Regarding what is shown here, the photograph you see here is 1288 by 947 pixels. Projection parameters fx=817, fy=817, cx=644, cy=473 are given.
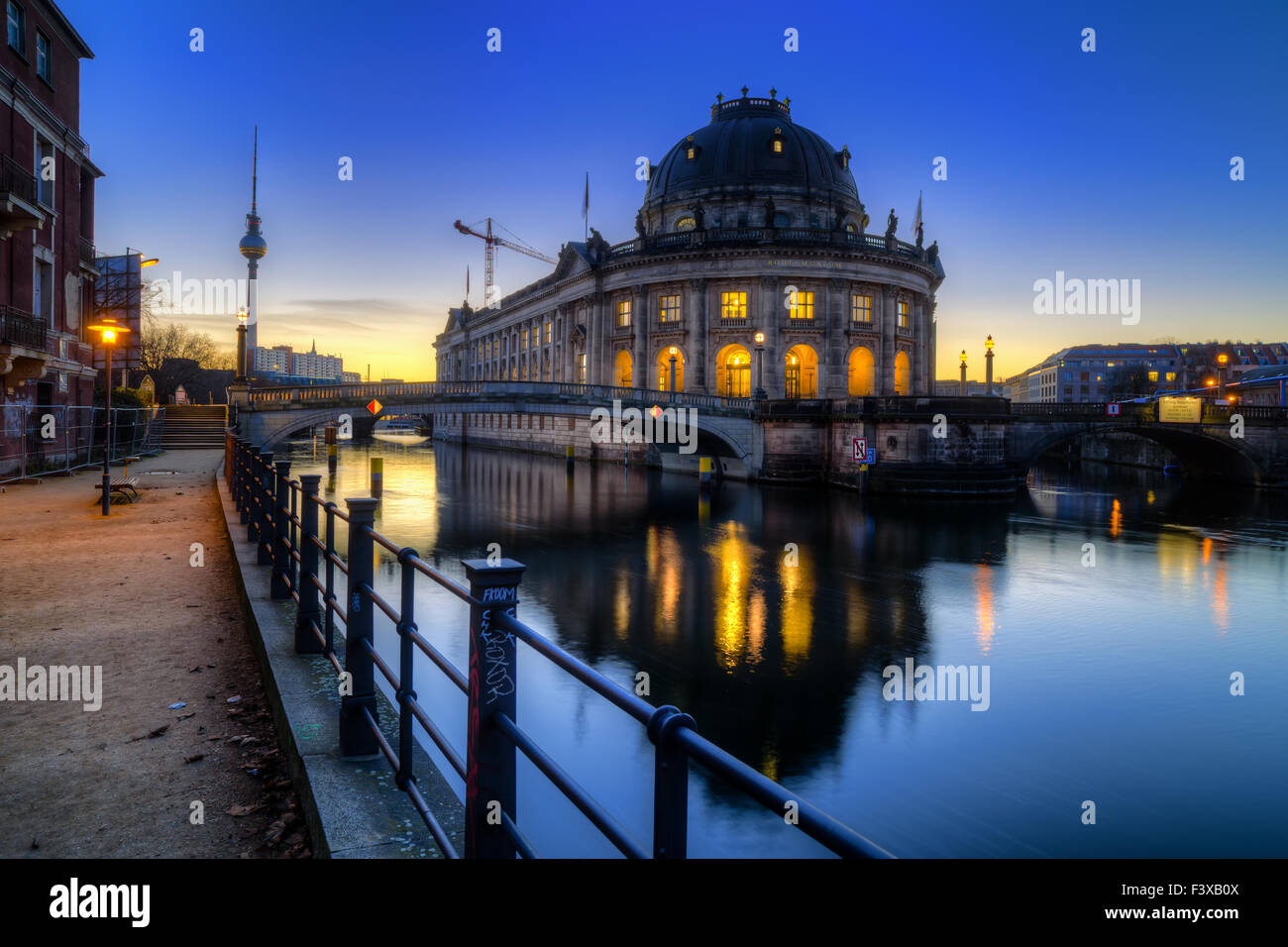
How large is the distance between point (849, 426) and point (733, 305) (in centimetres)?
1811

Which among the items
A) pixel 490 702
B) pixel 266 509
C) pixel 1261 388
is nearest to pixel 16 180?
pixel 266 509

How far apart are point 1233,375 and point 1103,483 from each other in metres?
94.4

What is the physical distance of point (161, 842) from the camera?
13.6 feet

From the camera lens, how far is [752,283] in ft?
169

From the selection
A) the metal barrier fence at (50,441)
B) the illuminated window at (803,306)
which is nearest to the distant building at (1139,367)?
the illuminated window at (803,306)

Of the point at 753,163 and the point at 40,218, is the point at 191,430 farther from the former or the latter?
the point at 753,163

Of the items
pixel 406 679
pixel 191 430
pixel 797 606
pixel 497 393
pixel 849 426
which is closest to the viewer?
pixel 406 679

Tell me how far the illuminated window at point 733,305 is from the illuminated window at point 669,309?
3036 millimetres

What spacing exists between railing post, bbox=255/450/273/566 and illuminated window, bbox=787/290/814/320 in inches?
1748

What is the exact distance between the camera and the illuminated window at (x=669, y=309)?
53.1m

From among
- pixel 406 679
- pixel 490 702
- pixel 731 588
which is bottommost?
pixel 731 588

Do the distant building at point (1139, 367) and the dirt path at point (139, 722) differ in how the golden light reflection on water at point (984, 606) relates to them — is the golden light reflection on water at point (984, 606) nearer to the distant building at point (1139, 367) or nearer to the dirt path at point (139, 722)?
the dirt path at point (139, 722)

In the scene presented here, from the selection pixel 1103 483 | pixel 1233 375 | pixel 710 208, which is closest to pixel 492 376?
pixel 710 208
